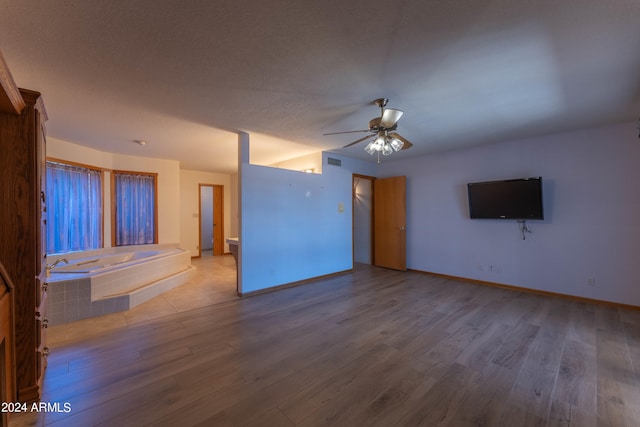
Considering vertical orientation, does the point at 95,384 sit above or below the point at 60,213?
below

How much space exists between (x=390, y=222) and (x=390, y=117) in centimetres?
367

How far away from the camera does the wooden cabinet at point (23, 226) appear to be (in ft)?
5.33

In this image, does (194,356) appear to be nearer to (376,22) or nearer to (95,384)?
(95,384)

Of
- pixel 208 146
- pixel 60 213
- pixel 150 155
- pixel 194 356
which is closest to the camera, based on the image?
pixel 194 356

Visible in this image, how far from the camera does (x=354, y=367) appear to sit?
2148 millimetres

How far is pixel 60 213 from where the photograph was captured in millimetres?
4234

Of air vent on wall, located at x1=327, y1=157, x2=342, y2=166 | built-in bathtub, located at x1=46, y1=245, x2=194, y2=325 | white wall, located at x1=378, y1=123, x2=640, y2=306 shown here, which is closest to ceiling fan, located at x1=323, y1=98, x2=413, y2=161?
air vent on wall, located at x1=327, y1=157, x2=342, y2=166

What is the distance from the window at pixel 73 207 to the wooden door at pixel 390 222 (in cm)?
595

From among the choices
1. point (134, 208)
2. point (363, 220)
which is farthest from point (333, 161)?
point (134, 208)

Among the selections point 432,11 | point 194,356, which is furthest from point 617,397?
point 194,356

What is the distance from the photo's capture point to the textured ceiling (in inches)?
60.7

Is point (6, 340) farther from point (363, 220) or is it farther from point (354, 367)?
point (363, 220)

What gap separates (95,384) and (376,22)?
332 cm

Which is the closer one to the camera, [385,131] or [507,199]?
[385,131]
